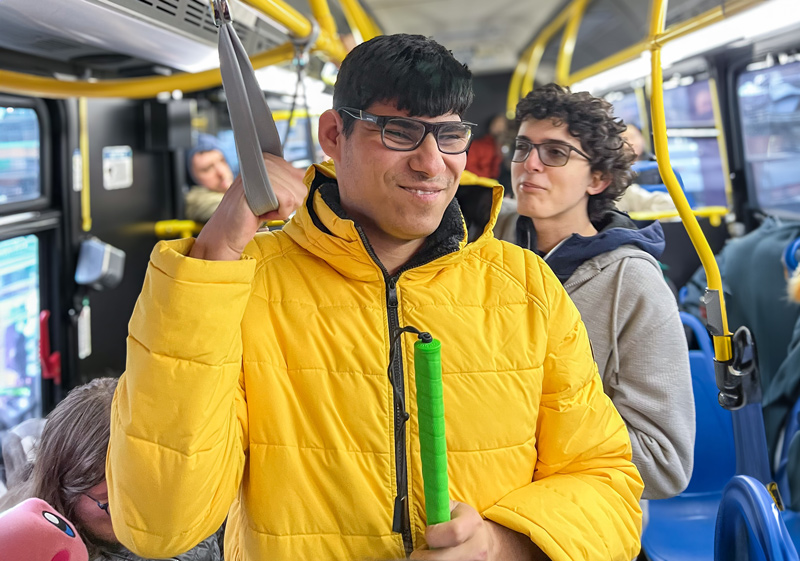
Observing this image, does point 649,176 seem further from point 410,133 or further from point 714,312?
point 410,133

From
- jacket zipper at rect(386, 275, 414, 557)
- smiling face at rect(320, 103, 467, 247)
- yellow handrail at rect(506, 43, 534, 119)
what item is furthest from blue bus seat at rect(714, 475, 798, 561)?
yellow handrail at rect(506, 43, 534, 119)

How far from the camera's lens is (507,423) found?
1.28 metres

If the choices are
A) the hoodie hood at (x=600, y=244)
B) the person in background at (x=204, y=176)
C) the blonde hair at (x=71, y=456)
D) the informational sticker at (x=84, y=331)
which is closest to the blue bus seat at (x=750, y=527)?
the hoodie hood at (x=600, y=244)

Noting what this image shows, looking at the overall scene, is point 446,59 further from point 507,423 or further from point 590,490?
point 590,490

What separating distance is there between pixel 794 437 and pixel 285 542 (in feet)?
8.47

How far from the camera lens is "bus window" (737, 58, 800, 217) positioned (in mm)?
4031

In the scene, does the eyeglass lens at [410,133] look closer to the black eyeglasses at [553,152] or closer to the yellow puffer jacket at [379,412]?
the yellow puffer jacket at [379,412]

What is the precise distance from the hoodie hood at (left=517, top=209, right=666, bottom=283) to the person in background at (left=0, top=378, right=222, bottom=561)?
115 cm

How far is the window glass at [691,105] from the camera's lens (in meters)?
4.64

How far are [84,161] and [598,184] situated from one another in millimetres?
2605

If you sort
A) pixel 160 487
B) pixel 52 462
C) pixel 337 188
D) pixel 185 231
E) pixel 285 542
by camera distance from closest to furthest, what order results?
pixel 160 487
pixel 285 542
pixel 337 188
pixel 52 462
pixel 185 231

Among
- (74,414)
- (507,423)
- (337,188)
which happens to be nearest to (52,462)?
(74,414)

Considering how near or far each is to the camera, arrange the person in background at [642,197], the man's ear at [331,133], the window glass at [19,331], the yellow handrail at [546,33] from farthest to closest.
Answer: the yellow handrail at [546,33] < the window glass at [19,331] < the person in background at [642,197] < the man's ear at [331,133]

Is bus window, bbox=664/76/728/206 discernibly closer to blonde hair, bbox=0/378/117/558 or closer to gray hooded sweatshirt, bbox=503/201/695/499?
gray hooded sweatshirt, bbox=503/201/695/499
